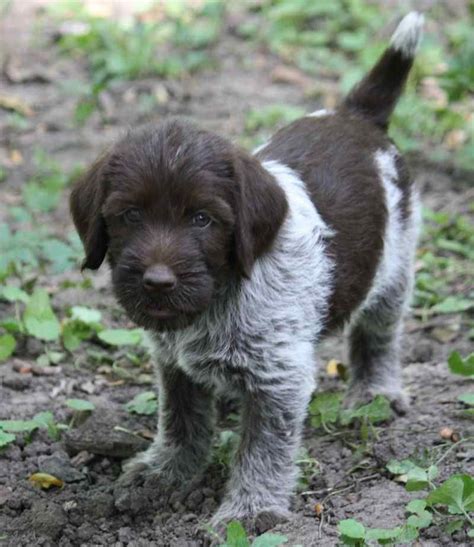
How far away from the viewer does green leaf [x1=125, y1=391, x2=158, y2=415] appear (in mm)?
6102

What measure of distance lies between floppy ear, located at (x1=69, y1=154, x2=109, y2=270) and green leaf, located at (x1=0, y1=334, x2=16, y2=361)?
1.58m

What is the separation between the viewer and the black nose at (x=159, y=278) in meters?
4.44

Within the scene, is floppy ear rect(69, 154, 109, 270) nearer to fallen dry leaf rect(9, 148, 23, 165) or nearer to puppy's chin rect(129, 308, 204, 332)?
puppy's chin rect(129, 308, 204, 332)

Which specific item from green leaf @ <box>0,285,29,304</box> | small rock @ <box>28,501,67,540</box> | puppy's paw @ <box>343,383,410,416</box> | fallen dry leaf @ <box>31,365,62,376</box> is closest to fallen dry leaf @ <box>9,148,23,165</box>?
green leaf @ <box>0,285,29,304</box>

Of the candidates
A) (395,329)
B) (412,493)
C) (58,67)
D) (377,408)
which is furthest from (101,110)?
(412,493)

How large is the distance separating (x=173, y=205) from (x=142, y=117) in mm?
5838

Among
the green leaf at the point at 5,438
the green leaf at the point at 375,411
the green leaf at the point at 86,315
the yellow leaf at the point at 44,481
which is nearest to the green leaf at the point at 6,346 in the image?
the green leaf at the point at 86,315

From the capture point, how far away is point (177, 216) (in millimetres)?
4586

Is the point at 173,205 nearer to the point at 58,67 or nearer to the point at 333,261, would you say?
the point at 333,261

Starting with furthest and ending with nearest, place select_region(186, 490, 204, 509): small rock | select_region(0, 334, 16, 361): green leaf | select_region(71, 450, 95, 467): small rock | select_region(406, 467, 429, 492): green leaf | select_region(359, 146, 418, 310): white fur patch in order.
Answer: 1. select_region(0, 334, 16, 361): green leaf
2. select_region(359, 146, 418, 310): white fur patch
3. select_region(71, 450, 95, 467): small rock
4. select_region(186, 490, 204, 509): small rock
5. select_region(406, 467, 429, 492): green leaf

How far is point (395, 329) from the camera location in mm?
6340

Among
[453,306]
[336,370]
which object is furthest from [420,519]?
[453,306]

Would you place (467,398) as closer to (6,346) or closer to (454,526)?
(454,526)

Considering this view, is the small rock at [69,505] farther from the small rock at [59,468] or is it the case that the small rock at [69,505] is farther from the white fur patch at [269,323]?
the white fur patch at [269,323]
